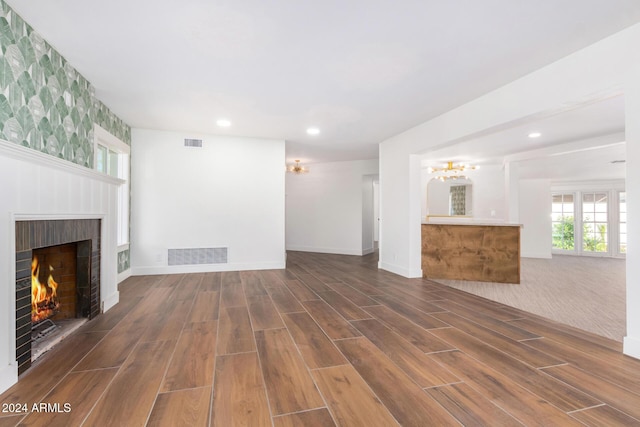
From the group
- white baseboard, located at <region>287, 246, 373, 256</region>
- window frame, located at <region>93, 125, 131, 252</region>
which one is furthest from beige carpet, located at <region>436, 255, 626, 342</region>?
window frame, located at <region>93, 125, 131, 252</region>

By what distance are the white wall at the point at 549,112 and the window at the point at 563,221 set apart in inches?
241

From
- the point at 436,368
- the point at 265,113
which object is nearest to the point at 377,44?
the point at 265,113

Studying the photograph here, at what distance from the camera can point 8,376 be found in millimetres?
1747

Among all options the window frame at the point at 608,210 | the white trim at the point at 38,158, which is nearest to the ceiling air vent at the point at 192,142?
the white trim at the point at 38,158

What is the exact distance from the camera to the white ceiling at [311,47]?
203cm

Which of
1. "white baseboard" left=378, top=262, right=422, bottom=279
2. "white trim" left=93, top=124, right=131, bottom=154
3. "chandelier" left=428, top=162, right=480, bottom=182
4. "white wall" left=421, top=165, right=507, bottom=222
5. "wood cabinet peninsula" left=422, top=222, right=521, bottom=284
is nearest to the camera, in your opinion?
"white trim" left=93, top=124, right=131, bottom=154

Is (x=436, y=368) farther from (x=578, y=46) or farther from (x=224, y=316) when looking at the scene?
(x=578, y=46)

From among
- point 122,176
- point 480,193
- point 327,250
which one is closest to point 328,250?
point 327,250

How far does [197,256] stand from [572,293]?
18.5 feet

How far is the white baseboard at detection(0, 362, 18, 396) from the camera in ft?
5.58

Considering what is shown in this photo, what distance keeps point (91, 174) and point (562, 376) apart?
13.1 ft

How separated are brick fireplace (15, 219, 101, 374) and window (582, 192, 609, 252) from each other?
10697 mm

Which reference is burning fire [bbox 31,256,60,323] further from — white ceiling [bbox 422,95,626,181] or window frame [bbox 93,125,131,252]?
white ceiling [bbox 422,95,626,181]

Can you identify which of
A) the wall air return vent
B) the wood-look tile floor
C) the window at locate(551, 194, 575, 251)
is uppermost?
the window at locate(551, 194, 575, 251)
